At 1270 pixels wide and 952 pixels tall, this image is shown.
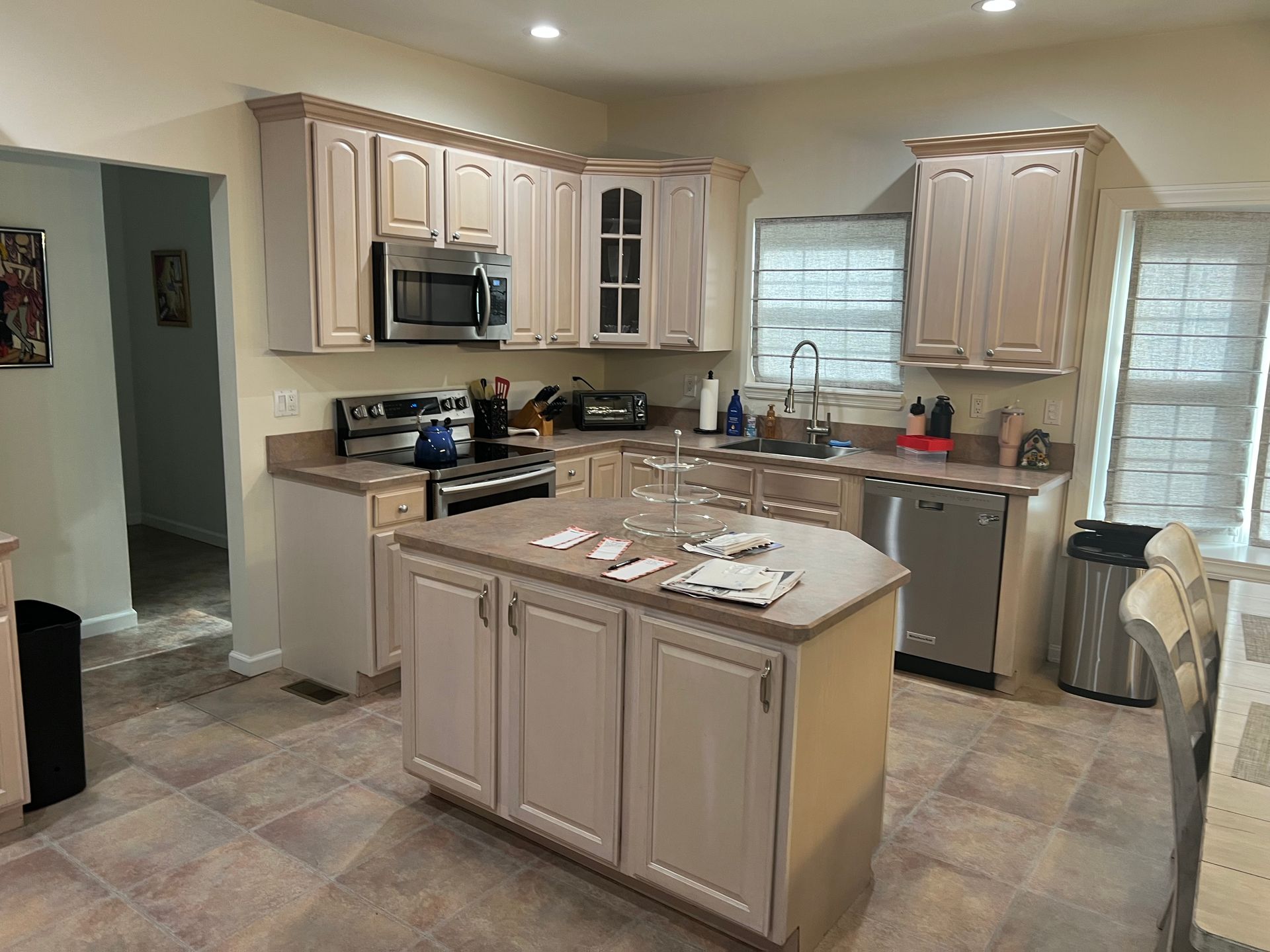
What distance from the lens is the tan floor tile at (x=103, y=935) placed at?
225cm

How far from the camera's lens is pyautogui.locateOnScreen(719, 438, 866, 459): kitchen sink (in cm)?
468

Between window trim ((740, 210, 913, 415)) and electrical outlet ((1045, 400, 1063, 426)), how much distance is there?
672 millimetres

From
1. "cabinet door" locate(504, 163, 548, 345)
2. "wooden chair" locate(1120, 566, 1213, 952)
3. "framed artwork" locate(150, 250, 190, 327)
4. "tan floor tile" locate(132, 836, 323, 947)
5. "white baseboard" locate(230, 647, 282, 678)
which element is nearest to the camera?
"wooden chair" locate(1120, 566, 1213, 952)

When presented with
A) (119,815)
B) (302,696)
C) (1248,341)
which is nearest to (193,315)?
(302,696)

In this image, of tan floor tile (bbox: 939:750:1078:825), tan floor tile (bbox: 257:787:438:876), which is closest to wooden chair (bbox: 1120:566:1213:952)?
tan floor tile (bbox: 939:750:1078:825)

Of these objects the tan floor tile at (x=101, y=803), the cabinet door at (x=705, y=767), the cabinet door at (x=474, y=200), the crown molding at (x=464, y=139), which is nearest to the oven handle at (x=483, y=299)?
the cabinet door at (x=474, y=200)

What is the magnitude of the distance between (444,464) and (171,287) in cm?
305

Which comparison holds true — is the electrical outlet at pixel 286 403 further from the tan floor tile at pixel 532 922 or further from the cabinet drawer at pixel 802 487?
the tan floor tile at pixel 532 922

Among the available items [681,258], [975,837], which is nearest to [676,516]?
[975,837]

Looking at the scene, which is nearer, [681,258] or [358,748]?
[358,748]

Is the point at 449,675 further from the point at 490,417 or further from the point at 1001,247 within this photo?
the point at 1001,247

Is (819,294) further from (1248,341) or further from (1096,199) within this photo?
(1248,341)

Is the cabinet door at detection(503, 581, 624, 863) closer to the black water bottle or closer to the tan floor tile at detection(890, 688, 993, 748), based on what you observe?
the tan floor tile at detection(890, 688, 993, 748)

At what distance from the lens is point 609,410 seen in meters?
5.14
